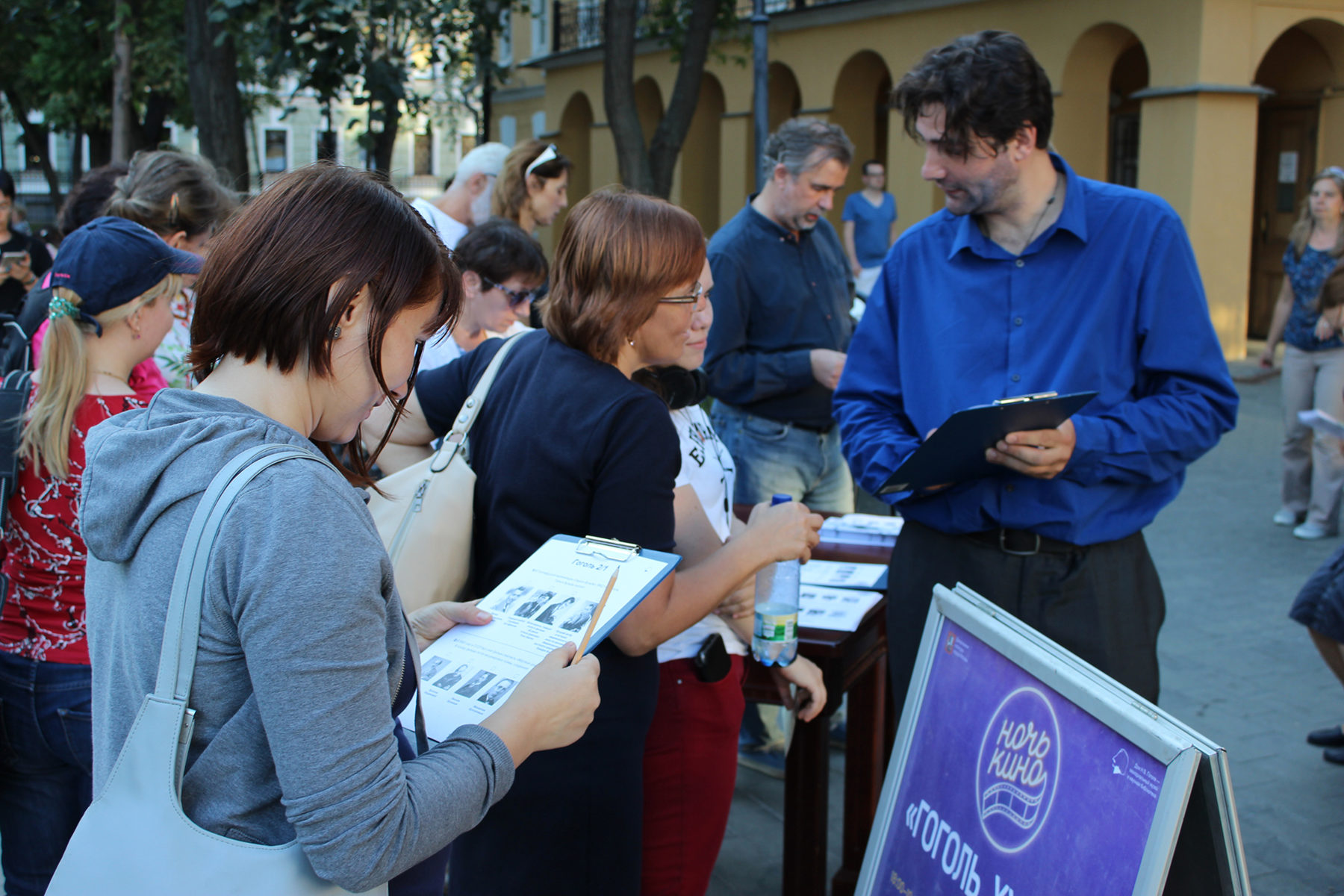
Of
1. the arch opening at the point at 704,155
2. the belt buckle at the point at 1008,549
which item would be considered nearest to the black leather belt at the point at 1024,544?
the belt buckle at the point at 1008,549

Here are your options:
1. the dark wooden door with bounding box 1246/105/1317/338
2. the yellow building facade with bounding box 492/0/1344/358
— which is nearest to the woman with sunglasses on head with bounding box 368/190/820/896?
the yellow building facade with bounding box 492/0/1344/358

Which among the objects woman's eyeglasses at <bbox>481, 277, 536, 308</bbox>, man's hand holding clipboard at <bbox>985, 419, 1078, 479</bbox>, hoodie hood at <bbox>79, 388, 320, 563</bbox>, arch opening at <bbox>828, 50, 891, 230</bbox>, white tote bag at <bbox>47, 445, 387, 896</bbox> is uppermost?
arch opening at <bbox>828, 50, 891, 230</bbox>

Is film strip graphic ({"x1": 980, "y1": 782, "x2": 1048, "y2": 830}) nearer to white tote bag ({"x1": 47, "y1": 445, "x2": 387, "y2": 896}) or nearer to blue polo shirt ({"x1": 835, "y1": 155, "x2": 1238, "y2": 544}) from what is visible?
blue polo shirt ({"x1": 835, "y1": 155, "x2": 1238, "y2": 544})

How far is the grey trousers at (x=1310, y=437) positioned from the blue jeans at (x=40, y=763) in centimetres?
626

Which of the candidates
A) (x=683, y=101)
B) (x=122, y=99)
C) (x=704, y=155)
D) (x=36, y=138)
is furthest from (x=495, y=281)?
(x=36, y=138)

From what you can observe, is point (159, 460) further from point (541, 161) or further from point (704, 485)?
point (541, 161)

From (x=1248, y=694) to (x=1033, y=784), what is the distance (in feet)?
10.8

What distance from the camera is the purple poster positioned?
5.52ft

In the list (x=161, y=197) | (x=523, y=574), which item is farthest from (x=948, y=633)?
(x=161, y=197)

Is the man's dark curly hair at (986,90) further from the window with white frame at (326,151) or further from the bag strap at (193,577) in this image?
the bag strap at (193,577)

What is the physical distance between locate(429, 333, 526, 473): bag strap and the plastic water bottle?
2.12 feet

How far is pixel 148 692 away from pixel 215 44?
10.1 metres

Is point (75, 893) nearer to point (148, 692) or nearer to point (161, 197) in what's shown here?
point (148, 692)

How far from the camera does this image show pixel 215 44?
390 inches
